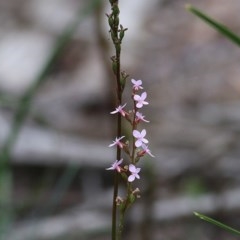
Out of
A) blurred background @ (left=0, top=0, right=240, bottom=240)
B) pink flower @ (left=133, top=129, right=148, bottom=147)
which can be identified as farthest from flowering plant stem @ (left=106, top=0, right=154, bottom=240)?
blurred background @ (left=0, top=0, right=240, bottom=240)

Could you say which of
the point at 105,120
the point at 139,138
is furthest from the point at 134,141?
the point at 105,120

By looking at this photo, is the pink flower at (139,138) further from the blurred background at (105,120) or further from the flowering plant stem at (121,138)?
the blurred background at (105,120)

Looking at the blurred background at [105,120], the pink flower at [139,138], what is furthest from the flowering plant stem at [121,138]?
the blurred background at [105,120]

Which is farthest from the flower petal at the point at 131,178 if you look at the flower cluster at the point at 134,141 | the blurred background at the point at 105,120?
the blurred background at the point at 105,120

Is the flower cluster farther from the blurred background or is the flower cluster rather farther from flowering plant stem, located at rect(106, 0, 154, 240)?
the blurred background

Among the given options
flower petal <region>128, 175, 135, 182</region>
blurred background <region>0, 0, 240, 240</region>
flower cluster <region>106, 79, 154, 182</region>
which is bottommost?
flower petal <region>128, 175, 135, 182</region>

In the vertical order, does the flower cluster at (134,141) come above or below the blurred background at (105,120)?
below

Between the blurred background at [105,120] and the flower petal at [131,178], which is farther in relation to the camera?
the blurred background at [105,120]

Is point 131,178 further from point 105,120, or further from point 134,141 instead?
point 105,120

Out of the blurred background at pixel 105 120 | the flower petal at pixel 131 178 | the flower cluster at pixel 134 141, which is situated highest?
the blurred background at pixel 105 120
